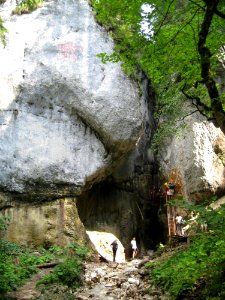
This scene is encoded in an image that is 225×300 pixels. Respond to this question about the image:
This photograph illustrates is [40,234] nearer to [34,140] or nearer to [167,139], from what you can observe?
[34,140]

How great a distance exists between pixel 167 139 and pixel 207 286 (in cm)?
1400

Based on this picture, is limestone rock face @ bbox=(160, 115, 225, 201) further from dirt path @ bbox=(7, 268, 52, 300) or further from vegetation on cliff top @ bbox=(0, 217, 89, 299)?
dirt path @ bbox=(7, 268, 52, 300)

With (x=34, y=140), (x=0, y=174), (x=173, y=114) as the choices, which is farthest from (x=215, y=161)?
(x=0, y=174)

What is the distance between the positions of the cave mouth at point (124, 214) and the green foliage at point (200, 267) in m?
9.70

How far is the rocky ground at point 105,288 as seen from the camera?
29.6 ft

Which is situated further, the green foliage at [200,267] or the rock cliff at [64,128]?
the rock cliff at [64,128]

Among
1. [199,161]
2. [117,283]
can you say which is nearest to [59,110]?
[199,161]

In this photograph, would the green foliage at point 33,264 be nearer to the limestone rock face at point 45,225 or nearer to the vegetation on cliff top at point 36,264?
the vegetation on cliff top at point 36,264

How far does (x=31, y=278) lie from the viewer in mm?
11062

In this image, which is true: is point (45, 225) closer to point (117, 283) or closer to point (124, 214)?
point (117, 283)

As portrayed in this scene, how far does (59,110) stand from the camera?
1647 cm

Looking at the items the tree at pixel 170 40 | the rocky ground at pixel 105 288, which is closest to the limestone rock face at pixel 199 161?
the rocky ground at pixel 105 288

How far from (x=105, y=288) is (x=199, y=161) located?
9.71m

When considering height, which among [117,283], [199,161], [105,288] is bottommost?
[105,288]
